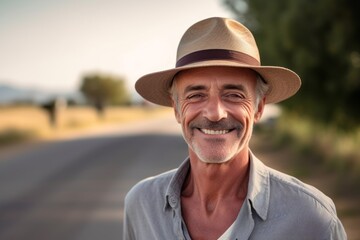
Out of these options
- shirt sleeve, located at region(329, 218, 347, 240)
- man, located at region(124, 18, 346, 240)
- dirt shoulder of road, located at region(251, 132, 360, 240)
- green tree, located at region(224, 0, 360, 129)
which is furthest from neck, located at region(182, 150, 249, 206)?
green tree, located at region(224, 0, 360, 129)

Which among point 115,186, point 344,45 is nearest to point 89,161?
point 115,186

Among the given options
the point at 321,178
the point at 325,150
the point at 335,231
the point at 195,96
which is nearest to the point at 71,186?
the point at 321,178

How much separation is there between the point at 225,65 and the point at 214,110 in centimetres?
17

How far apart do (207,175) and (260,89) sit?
1.30 ft

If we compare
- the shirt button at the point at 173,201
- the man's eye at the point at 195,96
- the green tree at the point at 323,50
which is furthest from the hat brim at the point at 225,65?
the green tree at the point at 323,50

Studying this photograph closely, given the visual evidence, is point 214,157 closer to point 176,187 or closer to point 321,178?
point 176,187

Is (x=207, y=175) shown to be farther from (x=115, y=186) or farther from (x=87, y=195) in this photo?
(x=115, y=186)

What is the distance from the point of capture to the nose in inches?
79.3

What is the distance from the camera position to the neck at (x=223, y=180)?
A: 2141mm

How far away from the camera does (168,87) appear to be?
7.72 feet

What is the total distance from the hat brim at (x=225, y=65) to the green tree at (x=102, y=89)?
75272 millimetres

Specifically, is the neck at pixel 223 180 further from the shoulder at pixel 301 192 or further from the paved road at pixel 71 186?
the paved road at pixel 71 186

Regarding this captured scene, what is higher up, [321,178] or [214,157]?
[214,157]

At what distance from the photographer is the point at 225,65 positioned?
1969 millimetres
